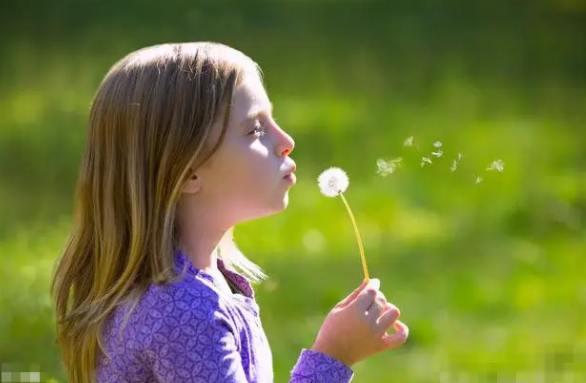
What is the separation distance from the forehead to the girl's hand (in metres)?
0.39

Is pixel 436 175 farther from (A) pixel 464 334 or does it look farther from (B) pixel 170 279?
(B) pixel 170 279

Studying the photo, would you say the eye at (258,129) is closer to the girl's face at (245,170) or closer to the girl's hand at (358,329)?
the girl's face at (245,170)

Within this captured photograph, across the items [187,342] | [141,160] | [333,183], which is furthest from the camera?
[333,183]

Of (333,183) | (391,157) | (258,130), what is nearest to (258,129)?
(258,130)

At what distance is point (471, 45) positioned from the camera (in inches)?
407

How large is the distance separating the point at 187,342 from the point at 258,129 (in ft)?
1.44

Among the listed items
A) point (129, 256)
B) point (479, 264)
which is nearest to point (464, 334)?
point (479, 264)

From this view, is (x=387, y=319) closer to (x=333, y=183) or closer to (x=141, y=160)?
(x=333, y=183)

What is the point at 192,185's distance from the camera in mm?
2389

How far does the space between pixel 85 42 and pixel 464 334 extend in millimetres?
5931

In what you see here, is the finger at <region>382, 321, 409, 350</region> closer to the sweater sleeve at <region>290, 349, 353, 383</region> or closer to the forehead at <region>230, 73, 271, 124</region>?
the sweater sleeve at <region>290, 349, 353, 383</region>

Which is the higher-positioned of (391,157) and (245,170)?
(391,157)

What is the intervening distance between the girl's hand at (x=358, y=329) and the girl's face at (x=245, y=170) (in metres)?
0.23

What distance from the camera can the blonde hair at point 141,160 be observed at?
233 centimetres
